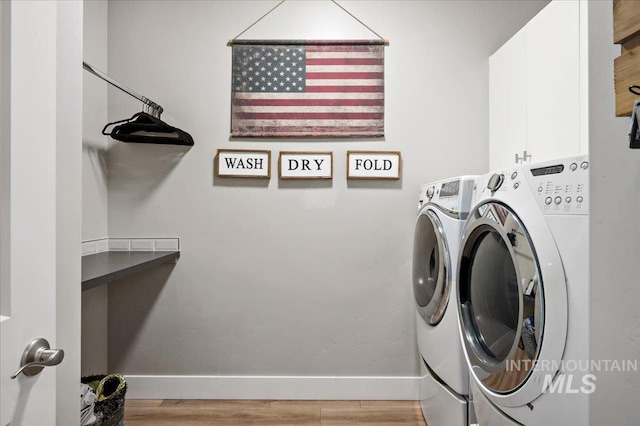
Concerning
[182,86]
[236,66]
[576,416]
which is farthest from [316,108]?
[576,416]

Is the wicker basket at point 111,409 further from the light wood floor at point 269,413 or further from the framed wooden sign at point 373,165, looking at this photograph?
the framed wooden sign at point 373,165

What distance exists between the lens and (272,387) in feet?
7.83

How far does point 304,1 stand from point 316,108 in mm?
628

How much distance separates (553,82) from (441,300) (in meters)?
0.99

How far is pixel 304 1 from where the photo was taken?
2395 millimetres

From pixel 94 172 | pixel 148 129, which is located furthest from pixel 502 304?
pixel 94 172

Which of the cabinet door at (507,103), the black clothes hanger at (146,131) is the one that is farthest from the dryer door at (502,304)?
the black clothes hanger at (146,131)

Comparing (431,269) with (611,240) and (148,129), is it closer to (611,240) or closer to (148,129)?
(611,240)

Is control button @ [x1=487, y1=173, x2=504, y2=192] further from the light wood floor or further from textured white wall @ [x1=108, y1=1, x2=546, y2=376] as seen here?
the light wood floor

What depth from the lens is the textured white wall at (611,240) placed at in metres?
0.87

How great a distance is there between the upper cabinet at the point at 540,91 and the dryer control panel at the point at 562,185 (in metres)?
0.45

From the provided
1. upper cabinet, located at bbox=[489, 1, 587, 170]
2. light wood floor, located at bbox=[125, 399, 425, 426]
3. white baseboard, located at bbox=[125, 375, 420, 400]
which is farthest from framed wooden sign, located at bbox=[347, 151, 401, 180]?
light wood floor, located at bbox=[125, 399, 425, 426]

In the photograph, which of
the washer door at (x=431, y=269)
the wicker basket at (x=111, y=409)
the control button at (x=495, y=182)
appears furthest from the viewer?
the washer door at (x=431, y=269)

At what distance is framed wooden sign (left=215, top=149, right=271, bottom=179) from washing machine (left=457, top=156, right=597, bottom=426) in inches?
52.3
